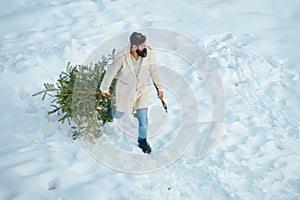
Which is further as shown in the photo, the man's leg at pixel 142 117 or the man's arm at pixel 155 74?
the man's leg at pixel 142 117

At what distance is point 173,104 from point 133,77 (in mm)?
1433

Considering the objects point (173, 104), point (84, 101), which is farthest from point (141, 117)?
point (173, 104)

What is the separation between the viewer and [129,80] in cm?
420

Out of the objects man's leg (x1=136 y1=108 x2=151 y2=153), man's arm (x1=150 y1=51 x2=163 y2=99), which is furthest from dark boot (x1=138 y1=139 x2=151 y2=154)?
man's arm (x1=150 y1=51 x2=163 y2=99)

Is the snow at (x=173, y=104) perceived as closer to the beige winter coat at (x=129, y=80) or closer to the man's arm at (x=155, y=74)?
the beige winter coat at (x=129, y=80)

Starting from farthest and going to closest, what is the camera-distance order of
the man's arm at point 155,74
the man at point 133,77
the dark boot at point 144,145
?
the dark boot at point 144,145 < the man's arm at point 155,74 < the man at point 133,77

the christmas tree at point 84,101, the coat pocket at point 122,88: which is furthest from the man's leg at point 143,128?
the christmas tree at point 84,101

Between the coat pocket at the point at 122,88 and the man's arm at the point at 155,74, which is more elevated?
the man's arm at the point at 155,74

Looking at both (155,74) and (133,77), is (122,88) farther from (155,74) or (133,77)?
(155,74)

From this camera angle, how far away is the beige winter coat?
4.12m

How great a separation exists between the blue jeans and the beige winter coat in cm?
7

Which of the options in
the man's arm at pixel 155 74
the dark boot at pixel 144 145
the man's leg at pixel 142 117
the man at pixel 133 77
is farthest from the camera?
the dark boot at pixel 144 145

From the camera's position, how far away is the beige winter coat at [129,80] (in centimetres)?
412

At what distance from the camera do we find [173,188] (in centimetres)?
Result: 410
